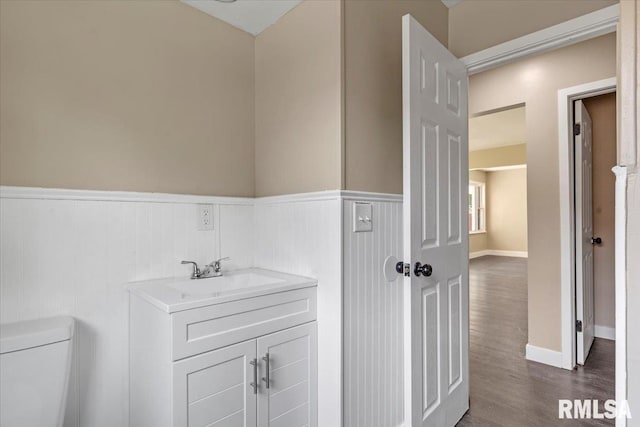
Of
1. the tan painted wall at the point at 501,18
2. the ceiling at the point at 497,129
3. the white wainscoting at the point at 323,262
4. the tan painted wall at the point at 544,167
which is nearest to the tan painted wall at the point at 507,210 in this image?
the ceiling at the point at 497,129

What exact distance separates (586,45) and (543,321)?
2.13m

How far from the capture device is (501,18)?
180 centimetres

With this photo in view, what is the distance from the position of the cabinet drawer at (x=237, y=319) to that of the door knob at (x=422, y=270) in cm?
48

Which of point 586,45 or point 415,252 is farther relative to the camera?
point 586,45

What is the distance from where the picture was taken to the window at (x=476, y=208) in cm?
916

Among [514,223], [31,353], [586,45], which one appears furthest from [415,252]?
[514,223]

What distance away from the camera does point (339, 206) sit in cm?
147

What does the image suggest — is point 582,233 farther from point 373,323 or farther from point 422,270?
point 373,323

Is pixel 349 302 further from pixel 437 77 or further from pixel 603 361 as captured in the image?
pixel 603 361

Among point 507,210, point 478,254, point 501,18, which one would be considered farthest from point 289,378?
point 507,210

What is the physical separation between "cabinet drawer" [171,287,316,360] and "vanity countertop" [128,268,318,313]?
0.08 feet

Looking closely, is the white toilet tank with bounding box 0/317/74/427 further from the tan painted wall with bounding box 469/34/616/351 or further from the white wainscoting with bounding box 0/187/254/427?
the tan painted wall with bounding box 469/34/616/351

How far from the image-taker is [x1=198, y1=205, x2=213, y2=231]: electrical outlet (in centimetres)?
183

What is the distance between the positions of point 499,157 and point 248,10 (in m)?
7.14
